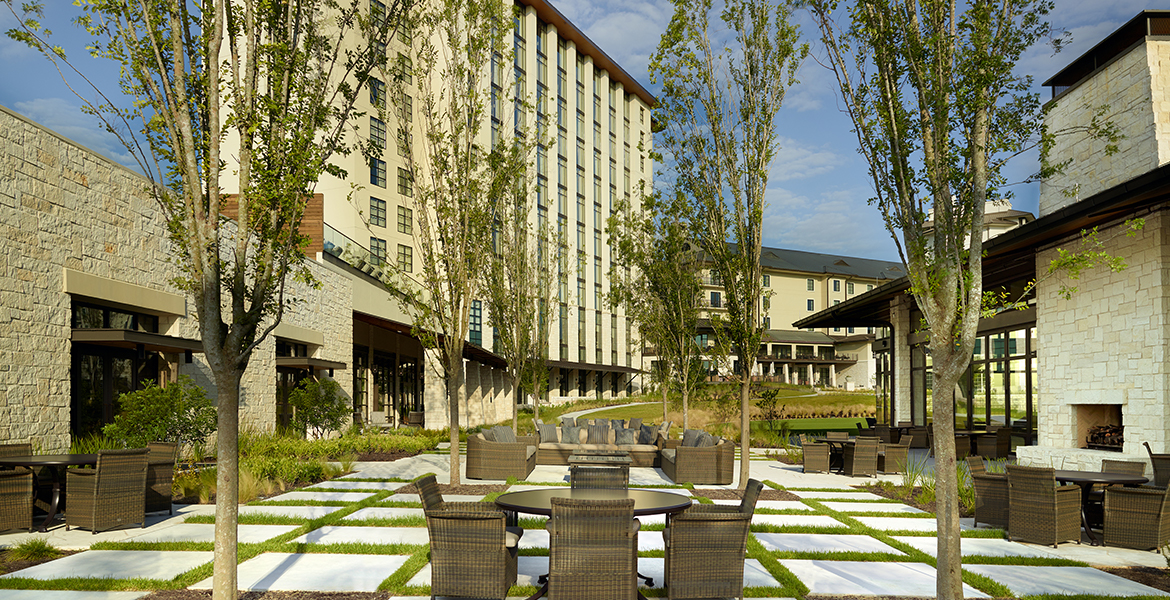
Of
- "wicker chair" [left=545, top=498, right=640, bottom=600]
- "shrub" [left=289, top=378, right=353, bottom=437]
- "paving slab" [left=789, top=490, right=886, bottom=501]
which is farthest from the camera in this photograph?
"shrub" [left=289, top=378, right=353, bottom=437]

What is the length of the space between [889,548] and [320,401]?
1566 cm

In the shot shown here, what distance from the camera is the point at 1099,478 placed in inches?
359

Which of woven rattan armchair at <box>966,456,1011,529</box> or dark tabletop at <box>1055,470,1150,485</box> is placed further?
woven rattan armchair at <box>966,456,1011,529</box>

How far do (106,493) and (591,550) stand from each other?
6.22 metres

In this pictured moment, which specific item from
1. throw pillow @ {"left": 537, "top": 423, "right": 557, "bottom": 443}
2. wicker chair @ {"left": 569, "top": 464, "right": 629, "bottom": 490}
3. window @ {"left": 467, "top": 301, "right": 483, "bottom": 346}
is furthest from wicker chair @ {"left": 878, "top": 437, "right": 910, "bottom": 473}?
window @ {"left": 467, "top": 301, "right": 483, "bottom": 346}

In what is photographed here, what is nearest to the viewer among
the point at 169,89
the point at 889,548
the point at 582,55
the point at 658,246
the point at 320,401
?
the point at 169,89

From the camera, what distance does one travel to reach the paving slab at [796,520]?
991 centimetres

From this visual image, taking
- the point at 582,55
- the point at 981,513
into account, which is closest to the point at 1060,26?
the point at 981,513

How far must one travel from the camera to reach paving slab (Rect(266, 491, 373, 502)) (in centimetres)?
1141

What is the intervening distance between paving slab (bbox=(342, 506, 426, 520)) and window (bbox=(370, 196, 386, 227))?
27.7 meters

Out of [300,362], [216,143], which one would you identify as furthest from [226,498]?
[300,362]

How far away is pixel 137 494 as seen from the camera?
28.7ft

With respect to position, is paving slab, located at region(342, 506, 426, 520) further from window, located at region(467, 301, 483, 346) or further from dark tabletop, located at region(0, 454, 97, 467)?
window, located at region(467, 301, 483, 346)

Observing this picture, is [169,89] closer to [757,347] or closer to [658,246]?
[757,347]
